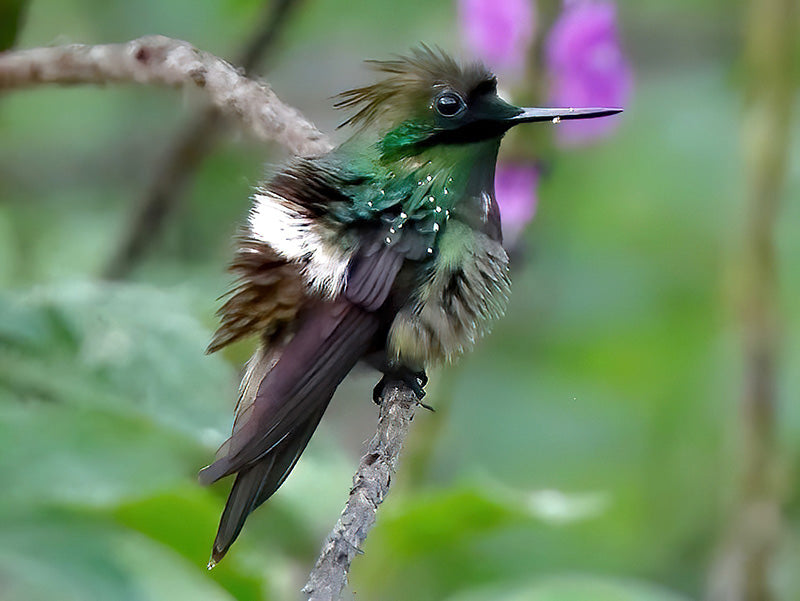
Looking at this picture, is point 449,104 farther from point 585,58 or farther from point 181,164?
point 181,164

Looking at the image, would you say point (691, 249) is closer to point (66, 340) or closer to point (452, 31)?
point (452, 31)

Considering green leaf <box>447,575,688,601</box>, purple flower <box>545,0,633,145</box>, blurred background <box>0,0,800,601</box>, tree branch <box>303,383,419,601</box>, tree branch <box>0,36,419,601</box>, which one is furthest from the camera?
purple flower <box>545,0,633,145</box>

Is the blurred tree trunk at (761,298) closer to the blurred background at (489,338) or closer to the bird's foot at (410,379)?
the blurred background at (489,338)

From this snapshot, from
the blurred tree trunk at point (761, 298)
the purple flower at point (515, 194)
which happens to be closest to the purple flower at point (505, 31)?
the purple flower at point (515, 194)

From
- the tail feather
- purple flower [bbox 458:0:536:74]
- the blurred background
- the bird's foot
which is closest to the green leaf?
the blurred background

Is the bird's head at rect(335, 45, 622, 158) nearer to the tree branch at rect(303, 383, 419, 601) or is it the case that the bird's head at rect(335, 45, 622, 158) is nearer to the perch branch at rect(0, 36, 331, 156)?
the perch branch at rect(0, 36, 331, 156)

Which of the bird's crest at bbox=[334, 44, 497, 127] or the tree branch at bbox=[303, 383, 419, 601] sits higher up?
the bird's crest at bbox=[334, 44, 497, 127]

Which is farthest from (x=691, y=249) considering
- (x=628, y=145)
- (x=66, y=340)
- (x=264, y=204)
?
(x=264, y=204)

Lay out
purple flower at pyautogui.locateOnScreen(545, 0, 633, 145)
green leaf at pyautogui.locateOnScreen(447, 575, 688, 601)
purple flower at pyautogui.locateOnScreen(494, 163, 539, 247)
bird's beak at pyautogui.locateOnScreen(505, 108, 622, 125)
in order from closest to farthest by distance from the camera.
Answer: bird's beak at pyautogui.locateOnScreen(505, 108, 622, 125) < green leaf at pyautogui.locateOnScreen(447, 575, 688, 601) < purple flower at pyautogui.locateOnScreen(494, 163, 539, 247) < purple flower at pyautogui.locateOnScreen(545, 0, 633, 145)
